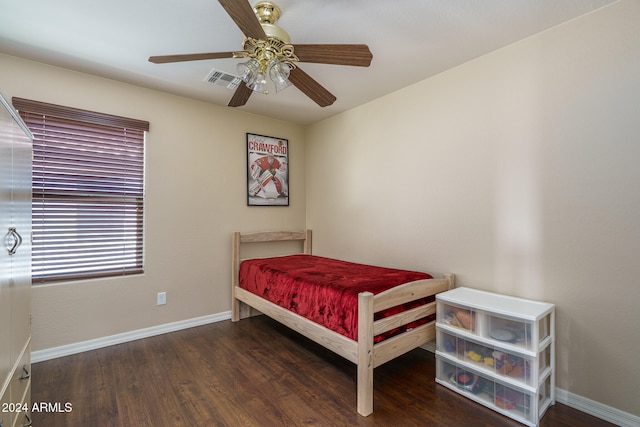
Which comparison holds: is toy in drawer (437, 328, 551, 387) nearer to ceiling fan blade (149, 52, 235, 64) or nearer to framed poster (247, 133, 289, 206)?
ceiling fan blade (149, 52, 235, 64)

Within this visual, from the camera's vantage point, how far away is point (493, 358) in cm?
186

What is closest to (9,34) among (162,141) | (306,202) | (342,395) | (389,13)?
(162,141)

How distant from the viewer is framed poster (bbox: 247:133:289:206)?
143 inches

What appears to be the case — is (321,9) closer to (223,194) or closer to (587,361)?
(223,194)

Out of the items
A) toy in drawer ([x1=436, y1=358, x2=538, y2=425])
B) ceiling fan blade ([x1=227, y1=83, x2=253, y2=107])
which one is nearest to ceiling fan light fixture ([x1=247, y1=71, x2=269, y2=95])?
ceiling fan blade ([x1=227, y1=83, x2=253, y2=107])

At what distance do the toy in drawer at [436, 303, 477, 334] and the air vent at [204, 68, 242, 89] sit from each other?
250cm

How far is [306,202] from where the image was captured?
4.17m

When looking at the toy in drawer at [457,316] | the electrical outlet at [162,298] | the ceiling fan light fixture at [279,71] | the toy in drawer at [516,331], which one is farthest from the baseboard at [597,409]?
the electrical outlet at [162,298]

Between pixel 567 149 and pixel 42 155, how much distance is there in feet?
12.7

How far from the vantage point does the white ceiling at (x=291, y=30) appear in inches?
69.7

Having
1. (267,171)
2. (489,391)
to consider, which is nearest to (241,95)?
(267,171)

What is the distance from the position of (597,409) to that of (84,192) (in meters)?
4.06

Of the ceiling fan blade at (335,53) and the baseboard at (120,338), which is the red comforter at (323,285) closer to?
the baseboard at (120,338)

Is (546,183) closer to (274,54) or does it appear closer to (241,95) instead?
(274,54)
